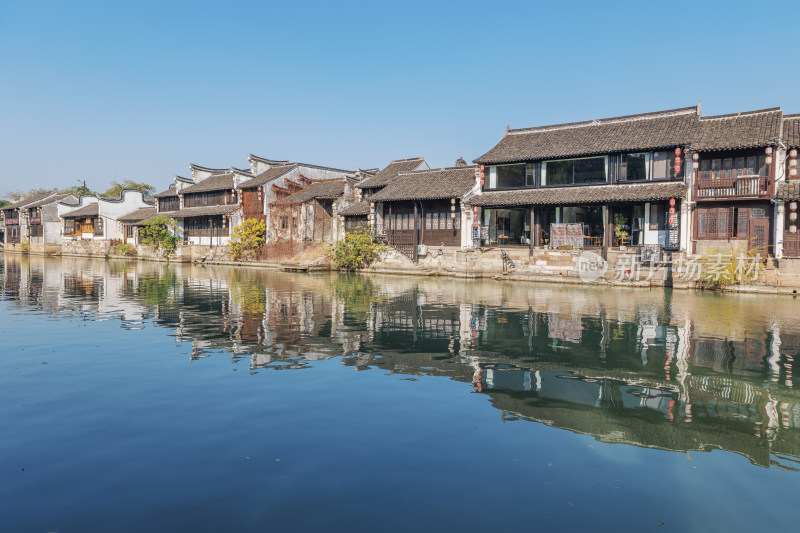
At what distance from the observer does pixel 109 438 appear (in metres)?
7.28

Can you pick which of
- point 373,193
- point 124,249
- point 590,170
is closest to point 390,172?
point 373,193

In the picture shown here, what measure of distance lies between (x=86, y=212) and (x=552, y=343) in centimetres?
7106

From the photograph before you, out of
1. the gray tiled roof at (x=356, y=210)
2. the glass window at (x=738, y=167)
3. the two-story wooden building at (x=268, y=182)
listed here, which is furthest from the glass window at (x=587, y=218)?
the two-story wooden building at (x=268, y=182)

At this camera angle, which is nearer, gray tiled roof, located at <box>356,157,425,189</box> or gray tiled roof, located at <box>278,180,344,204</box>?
gray tiled roof, located at <box>356,157,425,189</box>

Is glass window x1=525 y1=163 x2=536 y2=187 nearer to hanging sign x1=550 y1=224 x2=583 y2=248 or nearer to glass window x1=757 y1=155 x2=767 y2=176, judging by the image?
hanging sign x1=550 y1=224 x2=583 y2=248

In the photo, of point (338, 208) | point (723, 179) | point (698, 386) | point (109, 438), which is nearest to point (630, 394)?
point (698, 386)

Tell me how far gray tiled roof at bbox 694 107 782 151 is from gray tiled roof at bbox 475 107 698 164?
711 mm

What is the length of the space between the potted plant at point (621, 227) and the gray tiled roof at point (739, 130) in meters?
5.35

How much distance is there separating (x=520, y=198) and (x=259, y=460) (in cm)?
2992

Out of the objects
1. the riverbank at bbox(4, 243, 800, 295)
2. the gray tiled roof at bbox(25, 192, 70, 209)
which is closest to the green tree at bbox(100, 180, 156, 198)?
the gray tiled roof at bbox(25, 192, 70, 209)

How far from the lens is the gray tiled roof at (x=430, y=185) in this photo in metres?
37.7

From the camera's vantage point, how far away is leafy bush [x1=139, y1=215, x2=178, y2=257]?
2235 inches

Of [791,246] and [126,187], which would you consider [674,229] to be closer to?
[791,246]

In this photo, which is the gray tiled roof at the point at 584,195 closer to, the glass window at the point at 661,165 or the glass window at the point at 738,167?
the glass window at the point at 661,165
